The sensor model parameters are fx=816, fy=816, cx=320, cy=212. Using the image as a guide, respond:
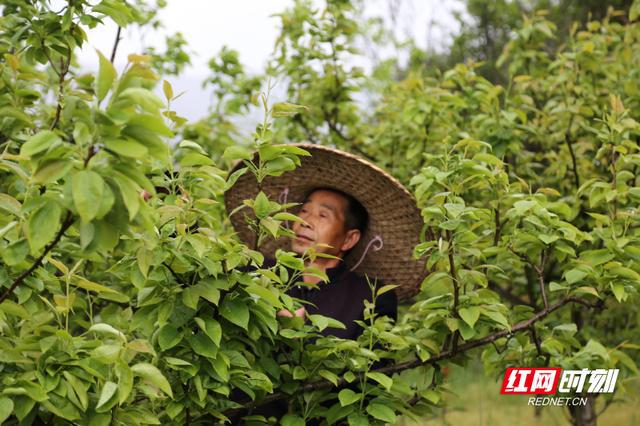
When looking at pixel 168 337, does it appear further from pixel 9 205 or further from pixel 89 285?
pixel 9 205

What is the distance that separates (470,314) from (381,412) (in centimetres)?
33

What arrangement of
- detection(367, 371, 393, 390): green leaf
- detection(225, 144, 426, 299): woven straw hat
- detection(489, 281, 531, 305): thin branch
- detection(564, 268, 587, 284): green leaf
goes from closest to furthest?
detection(367, 371, 393, 390): green leaf < detection(564, 268, 587, 284): green leaf < detection(225, 144, 426, 299): woven straw hat < detection(489, 281, 531, 305): thin branch

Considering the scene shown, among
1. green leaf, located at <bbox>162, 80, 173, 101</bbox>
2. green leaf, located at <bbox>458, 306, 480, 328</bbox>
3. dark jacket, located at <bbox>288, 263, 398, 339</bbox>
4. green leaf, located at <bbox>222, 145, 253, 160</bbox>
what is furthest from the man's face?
green leaf, located at <bbox>162, 80, 173, 101</bbox>

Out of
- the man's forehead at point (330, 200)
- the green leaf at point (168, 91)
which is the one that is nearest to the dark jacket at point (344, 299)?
the man's forehead at point (330, 200)

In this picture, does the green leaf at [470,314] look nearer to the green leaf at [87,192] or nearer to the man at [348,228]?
the man at [348,228]

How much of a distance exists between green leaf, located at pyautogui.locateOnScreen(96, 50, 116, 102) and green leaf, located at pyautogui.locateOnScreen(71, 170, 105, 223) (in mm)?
114

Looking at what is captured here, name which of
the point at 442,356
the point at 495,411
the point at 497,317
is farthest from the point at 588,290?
the point at 495,411

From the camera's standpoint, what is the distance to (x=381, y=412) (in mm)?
1982

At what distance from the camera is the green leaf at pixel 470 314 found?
2.00 metres

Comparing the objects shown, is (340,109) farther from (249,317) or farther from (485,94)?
(249,317)

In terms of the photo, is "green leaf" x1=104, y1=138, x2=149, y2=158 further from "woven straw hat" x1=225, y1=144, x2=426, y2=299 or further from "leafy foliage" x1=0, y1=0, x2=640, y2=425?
"woven straw hat" x1=225, y1=144, x2=426, y2=299

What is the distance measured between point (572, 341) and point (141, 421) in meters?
1.34

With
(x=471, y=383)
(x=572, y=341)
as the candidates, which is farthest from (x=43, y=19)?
(x=471, y=383)

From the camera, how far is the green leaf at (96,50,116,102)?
3.86 ft
